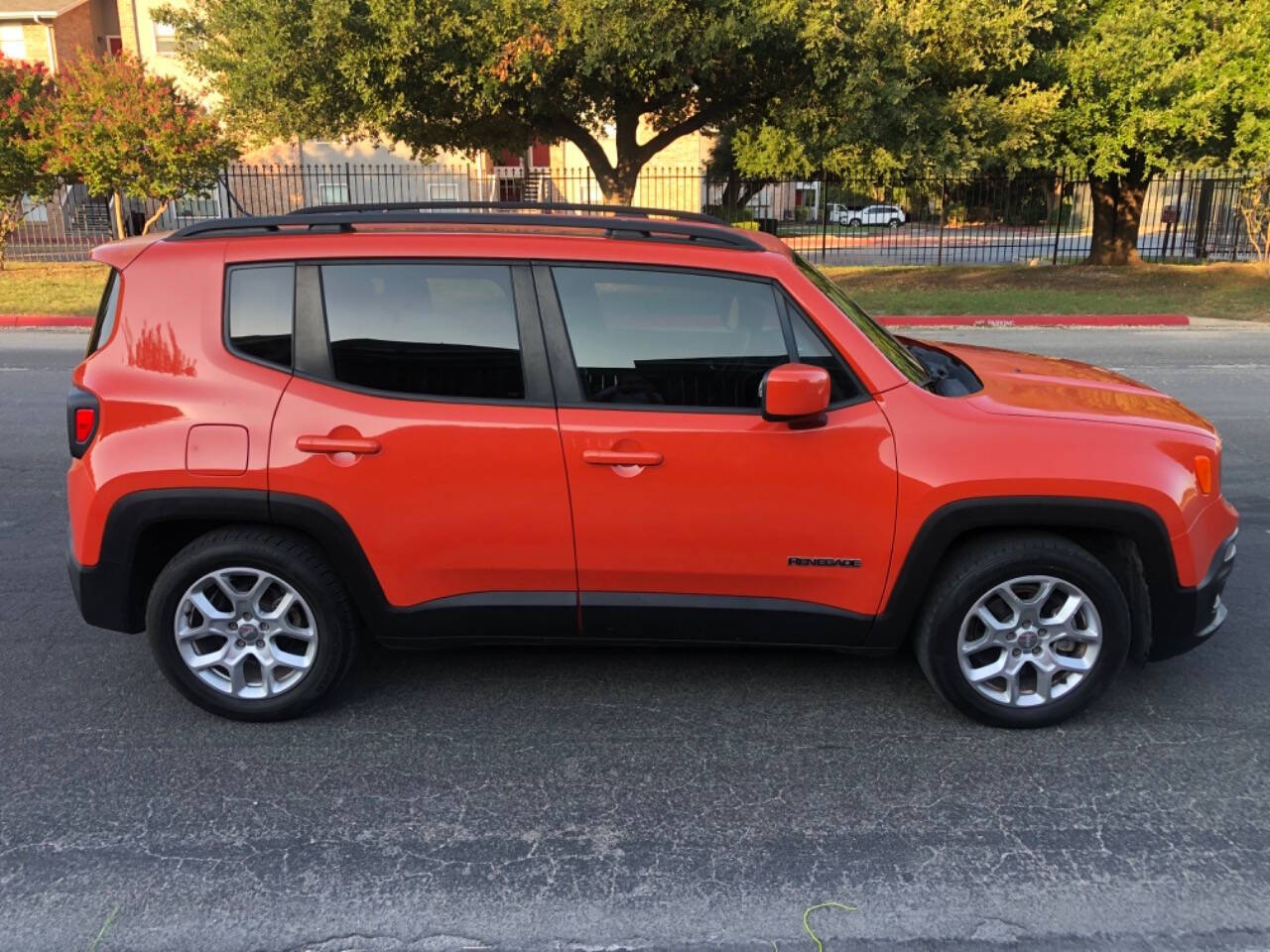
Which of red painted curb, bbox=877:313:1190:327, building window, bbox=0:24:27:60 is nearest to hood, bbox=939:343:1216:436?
red painted curb, bbox=877:313:1190:327

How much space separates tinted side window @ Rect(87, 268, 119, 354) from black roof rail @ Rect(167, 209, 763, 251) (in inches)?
10.4

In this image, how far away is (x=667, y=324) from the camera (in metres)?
3.68

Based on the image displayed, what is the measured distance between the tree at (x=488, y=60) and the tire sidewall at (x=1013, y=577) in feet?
41.6

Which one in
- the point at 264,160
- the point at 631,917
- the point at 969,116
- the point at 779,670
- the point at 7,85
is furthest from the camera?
the point at 264,160

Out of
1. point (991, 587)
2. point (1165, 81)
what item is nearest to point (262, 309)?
point (991, 587)

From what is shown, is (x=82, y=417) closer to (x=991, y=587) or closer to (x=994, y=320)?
(x=991, y=587)

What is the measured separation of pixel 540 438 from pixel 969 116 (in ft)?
50.1

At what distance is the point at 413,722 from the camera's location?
383cm

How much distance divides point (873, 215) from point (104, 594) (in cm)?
5052

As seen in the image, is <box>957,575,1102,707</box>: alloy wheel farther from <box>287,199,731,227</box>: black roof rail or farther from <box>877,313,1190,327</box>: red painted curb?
<box>877,313,1190,327</box>: red painted curb

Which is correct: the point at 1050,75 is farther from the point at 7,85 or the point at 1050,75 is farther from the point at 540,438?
the point at 7,85

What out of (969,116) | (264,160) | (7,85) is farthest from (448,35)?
(264,160)

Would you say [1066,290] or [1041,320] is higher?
[1066,290]

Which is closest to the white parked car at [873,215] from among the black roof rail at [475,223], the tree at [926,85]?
the tree at [926,85]
